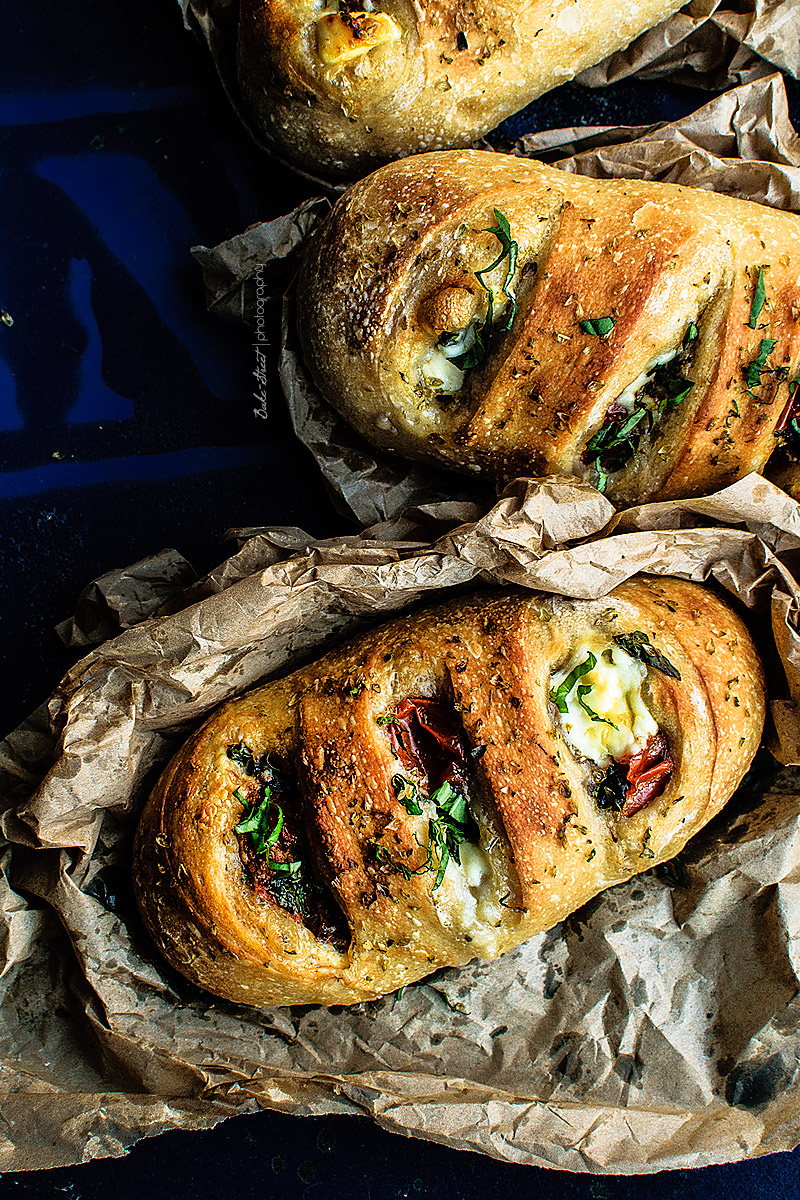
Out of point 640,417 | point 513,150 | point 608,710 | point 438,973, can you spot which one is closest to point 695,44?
point 513,150

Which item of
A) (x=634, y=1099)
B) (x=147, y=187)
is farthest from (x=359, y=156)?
(x=634, y=1099)

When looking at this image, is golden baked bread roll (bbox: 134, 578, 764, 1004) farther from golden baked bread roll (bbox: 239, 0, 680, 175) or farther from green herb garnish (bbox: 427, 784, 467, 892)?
golden baked bread roll (bbox: 239, 0, 680, 175)

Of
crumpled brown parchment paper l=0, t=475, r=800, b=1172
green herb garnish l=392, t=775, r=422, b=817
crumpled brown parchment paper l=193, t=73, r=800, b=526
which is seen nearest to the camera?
green herb garnish l=392, t=775, r=422, b=817

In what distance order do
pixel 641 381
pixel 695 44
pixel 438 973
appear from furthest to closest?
pixel 695 44 → pixel 438 973 → pixel 641 381

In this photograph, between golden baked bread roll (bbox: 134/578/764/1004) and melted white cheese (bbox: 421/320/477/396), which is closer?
golden baked bread roll (bbox: 134/578/764/1004)

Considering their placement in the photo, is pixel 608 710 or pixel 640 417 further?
pixel 640 417

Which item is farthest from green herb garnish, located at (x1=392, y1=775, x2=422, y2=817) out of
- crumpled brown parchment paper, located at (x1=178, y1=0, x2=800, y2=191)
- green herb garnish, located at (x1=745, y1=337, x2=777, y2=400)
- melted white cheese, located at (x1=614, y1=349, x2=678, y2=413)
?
crumpled brown parchment paper, located at (x1=178, y1=0, x2=800, y2=191)

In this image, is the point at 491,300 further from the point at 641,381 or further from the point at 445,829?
the point at 445,829

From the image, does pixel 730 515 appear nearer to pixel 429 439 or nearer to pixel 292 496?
pixel 429 439
